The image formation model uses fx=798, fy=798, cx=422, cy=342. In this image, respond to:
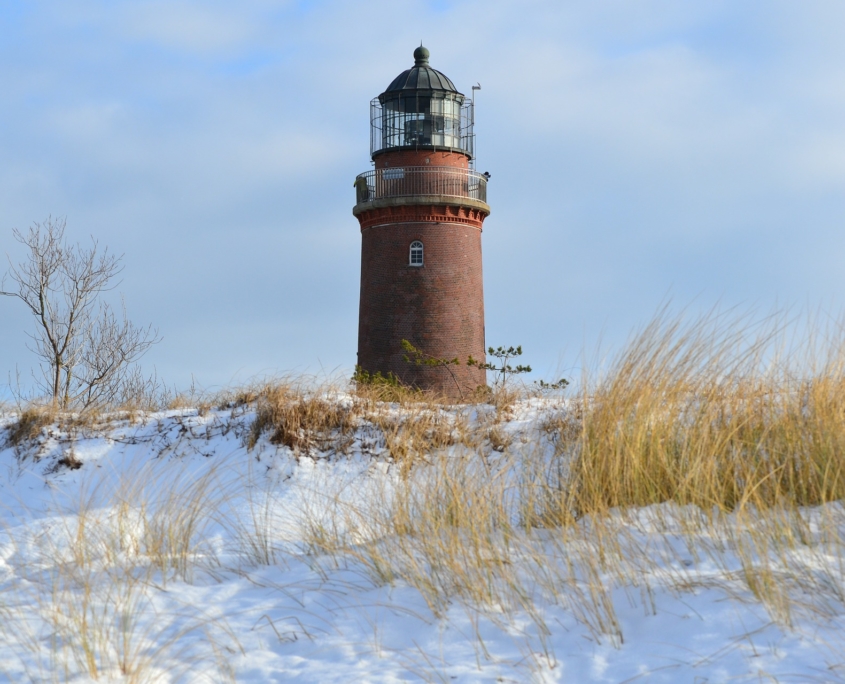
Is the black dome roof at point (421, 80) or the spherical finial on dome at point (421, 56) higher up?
the spherical finial on dome at point (421, 56)

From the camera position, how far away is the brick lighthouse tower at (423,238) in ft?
63.9

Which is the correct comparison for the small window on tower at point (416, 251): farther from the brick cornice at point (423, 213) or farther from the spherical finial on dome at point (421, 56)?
the spherical finial on dome at point (421, 56)

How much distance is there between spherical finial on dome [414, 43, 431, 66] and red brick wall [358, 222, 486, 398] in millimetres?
4214

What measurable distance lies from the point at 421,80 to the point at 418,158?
6.62ft

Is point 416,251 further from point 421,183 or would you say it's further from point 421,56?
point 421,56

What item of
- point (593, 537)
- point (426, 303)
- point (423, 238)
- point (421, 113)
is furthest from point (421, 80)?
point (593, 537)

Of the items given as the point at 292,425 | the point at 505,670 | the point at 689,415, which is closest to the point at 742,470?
the point at 689,415

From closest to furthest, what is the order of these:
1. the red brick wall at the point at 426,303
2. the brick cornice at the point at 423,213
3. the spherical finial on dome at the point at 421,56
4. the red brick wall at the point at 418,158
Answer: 1. the red brick wall at the point at 426,303
2. the brick cornice at the point at 423,213
3. the red brick wall at the point at 418,158
4. the spherical finial on dome at the point at 421,56

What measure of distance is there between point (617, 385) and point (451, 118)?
15412mm

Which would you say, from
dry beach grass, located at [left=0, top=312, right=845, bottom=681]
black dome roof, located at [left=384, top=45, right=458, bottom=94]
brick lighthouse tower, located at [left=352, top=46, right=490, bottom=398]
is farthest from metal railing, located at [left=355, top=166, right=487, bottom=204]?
dry beach grass, located at [left=0, top=312, right=845, bottom=681]

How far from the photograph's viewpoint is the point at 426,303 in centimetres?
1947

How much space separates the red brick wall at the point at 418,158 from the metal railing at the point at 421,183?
0.13m

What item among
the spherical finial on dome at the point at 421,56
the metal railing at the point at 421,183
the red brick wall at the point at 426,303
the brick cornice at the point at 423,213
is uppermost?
the spherical finial on dome at the point at 421,56

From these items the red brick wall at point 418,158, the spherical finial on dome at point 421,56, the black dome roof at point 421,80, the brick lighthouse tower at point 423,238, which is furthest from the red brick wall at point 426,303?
the spherical finial on dome at point 421,56
